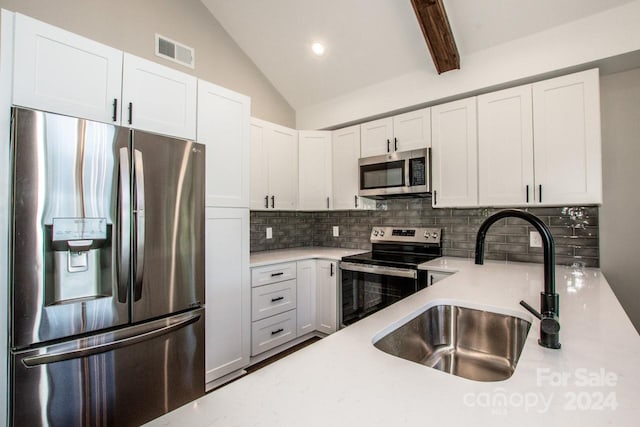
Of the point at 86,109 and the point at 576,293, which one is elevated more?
the point at 86,109

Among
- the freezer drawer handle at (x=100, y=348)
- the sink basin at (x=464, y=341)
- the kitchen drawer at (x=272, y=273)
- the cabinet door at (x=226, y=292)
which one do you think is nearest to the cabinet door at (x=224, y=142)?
the cabinet door at (x=226, y=292)

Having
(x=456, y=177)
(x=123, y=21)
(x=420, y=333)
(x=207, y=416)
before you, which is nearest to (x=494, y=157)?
(x=456, y=177)

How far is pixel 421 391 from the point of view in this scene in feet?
2.09

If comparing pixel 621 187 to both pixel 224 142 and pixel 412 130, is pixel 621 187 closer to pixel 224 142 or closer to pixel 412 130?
pixel 412 130

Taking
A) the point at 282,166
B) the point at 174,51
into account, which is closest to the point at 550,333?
the point at 282,166

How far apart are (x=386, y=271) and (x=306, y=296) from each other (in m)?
0.90

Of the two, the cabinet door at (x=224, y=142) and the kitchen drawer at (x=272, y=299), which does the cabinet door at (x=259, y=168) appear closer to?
the cabinet door at (x=224, y=142)

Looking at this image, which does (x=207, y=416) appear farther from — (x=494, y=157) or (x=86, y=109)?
(x=494, y=157)

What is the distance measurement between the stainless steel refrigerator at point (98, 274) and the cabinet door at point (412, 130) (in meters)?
1.94

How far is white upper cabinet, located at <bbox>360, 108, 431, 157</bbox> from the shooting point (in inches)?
110

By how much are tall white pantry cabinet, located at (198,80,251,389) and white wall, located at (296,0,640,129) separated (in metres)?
1.37

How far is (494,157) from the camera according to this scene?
241 cm

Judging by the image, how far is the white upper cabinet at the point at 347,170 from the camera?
3.25m

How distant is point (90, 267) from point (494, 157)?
281cm
